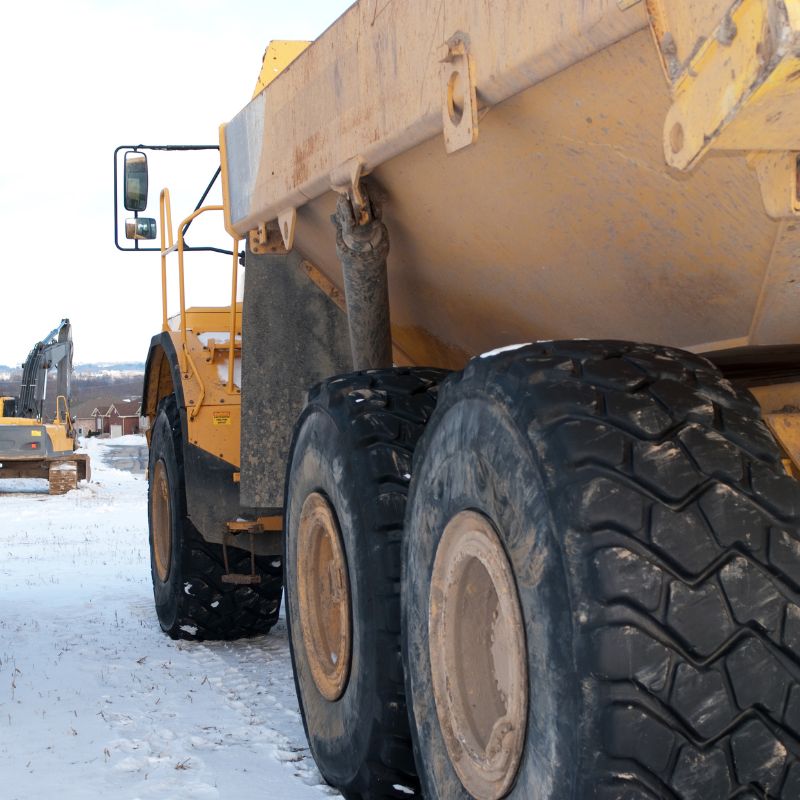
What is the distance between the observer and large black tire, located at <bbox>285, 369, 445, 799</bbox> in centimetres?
329

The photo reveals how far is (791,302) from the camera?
2373mm

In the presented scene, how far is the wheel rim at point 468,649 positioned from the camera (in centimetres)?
263

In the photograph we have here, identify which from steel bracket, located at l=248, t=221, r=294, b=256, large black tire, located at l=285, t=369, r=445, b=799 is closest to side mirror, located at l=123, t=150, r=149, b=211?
steel bracket, located at l=248, t=221, r=294, b=256

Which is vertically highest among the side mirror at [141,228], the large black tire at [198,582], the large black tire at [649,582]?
the side mirror at [141,228]

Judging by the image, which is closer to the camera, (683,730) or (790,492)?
(683,730)

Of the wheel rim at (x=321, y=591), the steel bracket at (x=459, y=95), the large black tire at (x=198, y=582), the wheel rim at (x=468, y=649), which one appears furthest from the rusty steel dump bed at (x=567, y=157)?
the large black tire at (x=198, y=582)

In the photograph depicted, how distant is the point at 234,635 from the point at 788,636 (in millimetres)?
4604

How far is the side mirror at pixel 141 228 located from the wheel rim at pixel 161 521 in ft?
4.07

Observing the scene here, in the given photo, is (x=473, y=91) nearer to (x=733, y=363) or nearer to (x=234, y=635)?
(x=733, y=363)

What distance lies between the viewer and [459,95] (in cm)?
272

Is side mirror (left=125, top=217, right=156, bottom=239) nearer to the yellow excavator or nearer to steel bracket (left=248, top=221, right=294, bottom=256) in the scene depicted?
steel bracket (left=248, top=221, right=294, bottom=256)

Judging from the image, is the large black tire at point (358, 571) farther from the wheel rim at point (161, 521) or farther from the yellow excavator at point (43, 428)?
the yellow excavator at point (43, 428)

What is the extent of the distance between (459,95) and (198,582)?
13.1 feet

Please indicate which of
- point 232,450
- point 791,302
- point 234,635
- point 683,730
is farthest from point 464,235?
point 234,635
